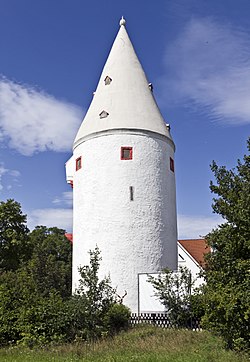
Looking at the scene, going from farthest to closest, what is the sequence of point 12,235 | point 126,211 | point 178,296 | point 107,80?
point 12,235, point 107,80, point 126,211, point 178,296

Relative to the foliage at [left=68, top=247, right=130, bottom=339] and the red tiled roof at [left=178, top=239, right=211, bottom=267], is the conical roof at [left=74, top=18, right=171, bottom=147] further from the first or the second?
the red tiled roof at [left=178, top=239, right=211, bottom=267]

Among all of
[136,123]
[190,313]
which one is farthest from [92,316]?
[136,123]

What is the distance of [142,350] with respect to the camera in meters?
13.0

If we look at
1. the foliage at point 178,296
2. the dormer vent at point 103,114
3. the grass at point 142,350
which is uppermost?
the dormer vent at point 103,114

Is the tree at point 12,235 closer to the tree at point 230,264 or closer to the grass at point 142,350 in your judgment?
the grass at point 142,350

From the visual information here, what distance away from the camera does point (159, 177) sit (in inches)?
907

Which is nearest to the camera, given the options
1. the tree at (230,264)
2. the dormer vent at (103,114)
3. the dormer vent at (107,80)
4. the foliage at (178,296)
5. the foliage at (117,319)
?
the tree at (230,264)

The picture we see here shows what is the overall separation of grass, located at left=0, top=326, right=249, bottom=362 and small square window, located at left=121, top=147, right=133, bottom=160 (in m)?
9.21

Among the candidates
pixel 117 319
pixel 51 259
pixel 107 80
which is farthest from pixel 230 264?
pixel 51 259

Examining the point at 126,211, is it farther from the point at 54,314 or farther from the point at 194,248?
the point at 194,248

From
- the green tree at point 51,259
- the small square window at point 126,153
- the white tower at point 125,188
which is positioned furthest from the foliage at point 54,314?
the small square window at point 126,153

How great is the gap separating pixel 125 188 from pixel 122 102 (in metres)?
4.56

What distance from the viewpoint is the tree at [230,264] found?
418 inches

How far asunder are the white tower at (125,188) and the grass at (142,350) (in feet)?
20.3
